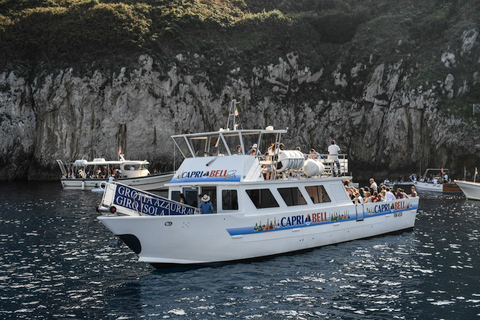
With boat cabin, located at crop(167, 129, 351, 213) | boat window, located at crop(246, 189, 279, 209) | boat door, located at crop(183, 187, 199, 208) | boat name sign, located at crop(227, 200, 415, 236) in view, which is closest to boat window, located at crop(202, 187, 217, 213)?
boat cabin, located at crop(167, 129, 351, 213)

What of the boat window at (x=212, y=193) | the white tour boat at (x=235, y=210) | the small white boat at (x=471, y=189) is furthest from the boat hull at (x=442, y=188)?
the boat window at (x=212, y=193)

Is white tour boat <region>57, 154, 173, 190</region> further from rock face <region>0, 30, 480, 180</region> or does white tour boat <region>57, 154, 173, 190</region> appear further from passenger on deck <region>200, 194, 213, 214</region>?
passenger on deck <region>200, 194, 213, 214</region>

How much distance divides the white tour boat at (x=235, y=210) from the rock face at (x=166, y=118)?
2177 inches

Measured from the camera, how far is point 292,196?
21.0 meters

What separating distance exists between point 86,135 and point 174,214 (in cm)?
6239

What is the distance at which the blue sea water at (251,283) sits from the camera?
44.3ft

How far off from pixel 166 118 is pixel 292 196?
2254 inches

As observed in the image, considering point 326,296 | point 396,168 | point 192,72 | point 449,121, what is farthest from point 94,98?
point 326,296

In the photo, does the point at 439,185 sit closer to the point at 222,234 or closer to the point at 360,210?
the point at 360,210

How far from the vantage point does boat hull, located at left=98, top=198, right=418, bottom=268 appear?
17.0 meters

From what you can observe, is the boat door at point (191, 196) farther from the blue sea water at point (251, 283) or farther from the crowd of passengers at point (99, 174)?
the crowd of passengers at point (99, 174)

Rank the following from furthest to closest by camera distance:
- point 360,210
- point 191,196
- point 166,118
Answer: point 166,118 → point 360,210 → point 191,196

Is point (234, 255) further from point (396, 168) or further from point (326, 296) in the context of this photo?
point (396, 168)

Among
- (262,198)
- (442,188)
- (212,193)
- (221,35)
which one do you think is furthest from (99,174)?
(262,198)
